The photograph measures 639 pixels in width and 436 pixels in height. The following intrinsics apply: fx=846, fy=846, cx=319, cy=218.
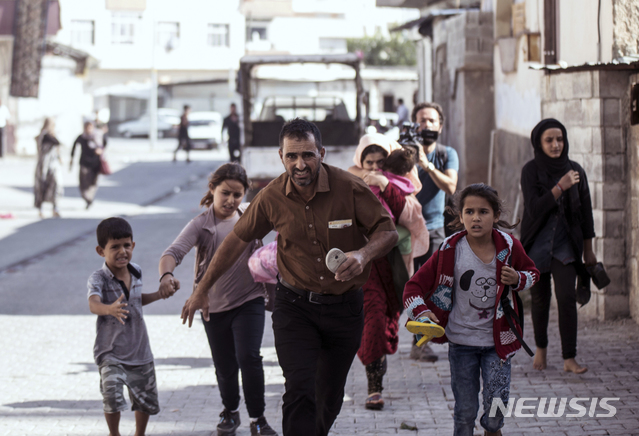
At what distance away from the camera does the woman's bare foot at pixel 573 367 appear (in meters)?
5.83

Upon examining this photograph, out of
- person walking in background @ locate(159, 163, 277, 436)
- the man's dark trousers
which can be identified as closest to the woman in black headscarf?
person walking in background @ locate(159, 163, 277, 436)

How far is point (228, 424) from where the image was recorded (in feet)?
16.0

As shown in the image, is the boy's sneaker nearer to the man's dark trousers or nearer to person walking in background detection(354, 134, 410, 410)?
the man's dark trousers

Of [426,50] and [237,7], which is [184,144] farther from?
[237,7]

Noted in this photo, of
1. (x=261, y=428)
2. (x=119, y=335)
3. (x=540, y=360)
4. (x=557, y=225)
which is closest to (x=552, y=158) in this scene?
(x=557, y=225)

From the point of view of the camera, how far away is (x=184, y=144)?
3144 centimetres

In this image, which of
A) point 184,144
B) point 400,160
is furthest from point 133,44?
point 400,160

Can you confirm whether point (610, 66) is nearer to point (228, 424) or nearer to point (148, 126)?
point (228, 424)

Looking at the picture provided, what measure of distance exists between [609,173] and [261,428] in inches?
158

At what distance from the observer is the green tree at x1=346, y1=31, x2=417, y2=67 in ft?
194

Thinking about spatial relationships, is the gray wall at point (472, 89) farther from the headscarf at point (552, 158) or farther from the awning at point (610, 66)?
the headscarf at point (552, 158)

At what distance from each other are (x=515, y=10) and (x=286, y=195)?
8212 millimetres

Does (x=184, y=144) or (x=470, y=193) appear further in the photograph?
(x=184, y=144)

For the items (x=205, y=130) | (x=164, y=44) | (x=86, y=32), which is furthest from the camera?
(x=86, y=32)
